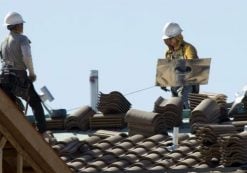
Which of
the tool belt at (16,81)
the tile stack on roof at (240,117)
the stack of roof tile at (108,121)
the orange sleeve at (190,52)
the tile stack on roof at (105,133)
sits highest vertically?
the orange sleeve at (190,52)

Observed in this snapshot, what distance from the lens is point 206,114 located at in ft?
107

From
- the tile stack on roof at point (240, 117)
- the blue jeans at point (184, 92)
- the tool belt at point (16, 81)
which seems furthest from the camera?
the blue jeans at point (184, 92)

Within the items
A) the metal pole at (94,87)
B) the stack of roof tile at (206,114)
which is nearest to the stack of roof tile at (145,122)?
the stack of roof tile at (206,114)

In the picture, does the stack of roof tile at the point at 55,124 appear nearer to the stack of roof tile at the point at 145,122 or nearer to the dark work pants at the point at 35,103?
the stack of roof tile at the point at 145,122

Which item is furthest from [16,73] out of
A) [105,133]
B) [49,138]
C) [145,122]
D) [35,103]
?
[145,122]

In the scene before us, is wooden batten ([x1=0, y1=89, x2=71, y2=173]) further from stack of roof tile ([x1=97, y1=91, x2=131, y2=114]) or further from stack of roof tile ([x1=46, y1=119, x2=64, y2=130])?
stack of roof tile ([x1=46, y1=119, x2=64, y2=130])

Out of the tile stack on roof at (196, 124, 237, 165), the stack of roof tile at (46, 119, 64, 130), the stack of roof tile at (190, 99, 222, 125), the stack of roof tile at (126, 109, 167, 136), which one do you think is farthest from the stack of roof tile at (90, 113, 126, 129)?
the tile stack on roof at (196, 124, 237, 165)

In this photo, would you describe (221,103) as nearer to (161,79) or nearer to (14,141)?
(161,79)

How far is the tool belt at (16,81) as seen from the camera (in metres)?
32.1

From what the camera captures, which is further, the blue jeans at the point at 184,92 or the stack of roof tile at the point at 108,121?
the blue jeans at the point at 184,92

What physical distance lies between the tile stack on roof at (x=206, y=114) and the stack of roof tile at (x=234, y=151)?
250 cm

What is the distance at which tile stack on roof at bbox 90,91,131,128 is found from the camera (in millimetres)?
34062

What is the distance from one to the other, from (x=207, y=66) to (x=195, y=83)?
1.21 ft

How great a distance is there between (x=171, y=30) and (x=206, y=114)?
3.49 metres
